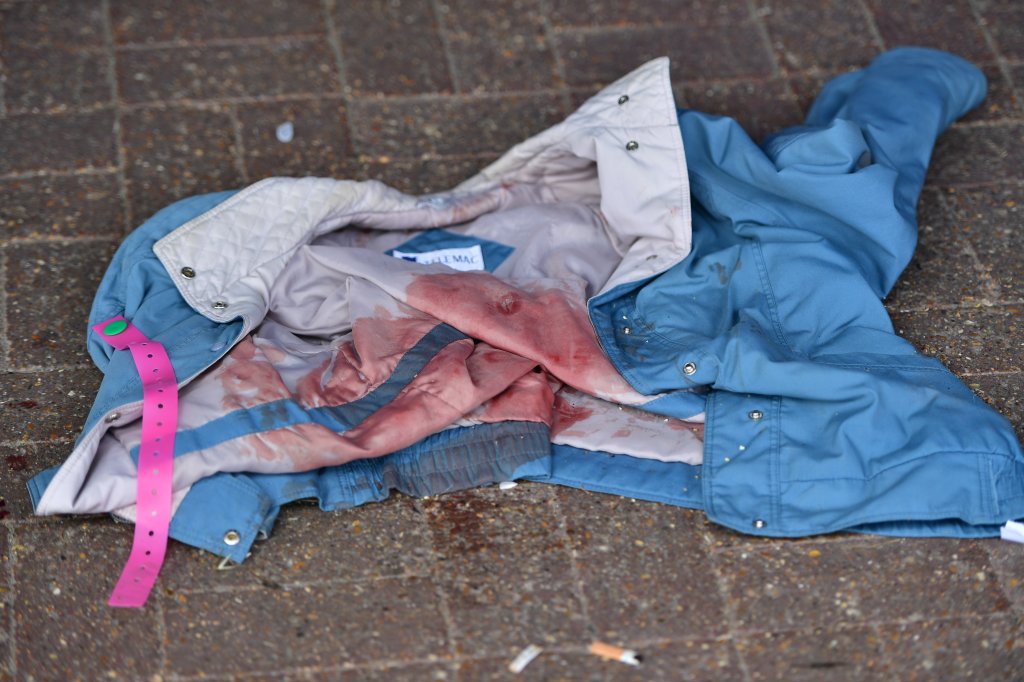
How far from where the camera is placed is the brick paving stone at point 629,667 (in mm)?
2369

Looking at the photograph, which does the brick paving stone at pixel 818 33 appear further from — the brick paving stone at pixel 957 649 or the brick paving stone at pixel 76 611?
the brick paving stone at pixel 76 611

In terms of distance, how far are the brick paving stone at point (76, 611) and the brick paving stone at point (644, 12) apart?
2.32m

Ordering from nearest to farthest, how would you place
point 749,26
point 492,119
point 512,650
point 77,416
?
point 512,650
point 77,416
point 492,119
point 749,26

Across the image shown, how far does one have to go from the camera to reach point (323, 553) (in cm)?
258

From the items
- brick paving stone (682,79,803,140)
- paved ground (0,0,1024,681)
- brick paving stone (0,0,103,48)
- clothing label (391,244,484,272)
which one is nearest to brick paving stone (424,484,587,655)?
paved ground (0,0,1024,681)

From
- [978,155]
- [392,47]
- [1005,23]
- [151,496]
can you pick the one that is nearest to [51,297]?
[151,496]

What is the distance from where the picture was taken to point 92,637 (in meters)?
2.43

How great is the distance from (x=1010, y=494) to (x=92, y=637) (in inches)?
75.2

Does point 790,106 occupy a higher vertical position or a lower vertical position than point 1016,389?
→ higher

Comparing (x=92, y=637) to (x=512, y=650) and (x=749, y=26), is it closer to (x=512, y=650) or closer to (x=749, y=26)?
(x=512, y=650)

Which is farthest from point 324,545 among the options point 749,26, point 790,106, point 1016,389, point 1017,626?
point 749,26

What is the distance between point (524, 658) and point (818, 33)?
252 cm

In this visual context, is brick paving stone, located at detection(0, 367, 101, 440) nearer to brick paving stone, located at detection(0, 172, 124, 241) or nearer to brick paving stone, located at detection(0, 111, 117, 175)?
brick paving stone, located at detection(0, 172, 124, 241)

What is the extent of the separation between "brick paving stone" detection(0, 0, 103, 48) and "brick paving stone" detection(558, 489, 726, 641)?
91.4 inches
